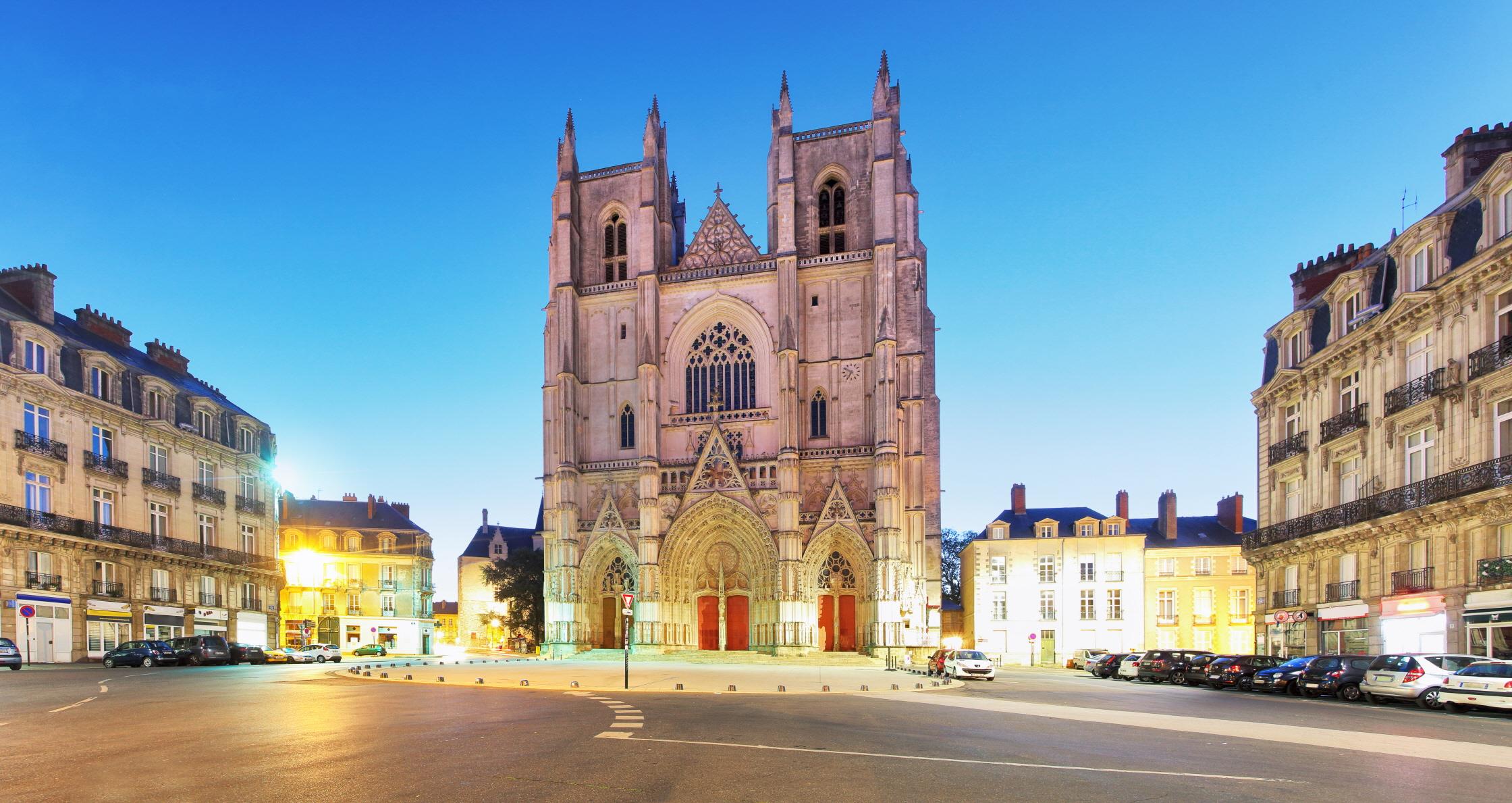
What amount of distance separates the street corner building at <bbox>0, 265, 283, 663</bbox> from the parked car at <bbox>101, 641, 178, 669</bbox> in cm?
253

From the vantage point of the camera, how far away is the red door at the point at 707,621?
48.2 m

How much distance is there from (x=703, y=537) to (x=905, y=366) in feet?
37.1

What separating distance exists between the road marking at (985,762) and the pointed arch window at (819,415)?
113 feet

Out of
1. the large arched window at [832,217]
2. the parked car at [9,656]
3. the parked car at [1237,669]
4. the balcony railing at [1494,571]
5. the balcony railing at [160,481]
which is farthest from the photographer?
the large arched window at [832,217]

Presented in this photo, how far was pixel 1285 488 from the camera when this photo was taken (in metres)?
35.1

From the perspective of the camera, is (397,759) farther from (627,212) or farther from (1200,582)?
(1200,582)

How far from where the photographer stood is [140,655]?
3244 cm

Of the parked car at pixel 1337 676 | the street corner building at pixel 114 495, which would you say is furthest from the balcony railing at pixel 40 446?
the parked car at pixel 1337 676

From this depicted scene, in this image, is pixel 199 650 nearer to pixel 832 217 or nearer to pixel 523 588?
pixel 523 588

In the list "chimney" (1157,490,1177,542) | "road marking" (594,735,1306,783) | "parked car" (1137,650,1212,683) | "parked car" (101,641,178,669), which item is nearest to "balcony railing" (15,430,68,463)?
"parked car" (101,641,178,669)

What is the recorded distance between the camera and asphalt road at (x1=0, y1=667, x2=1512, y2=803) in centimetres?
908

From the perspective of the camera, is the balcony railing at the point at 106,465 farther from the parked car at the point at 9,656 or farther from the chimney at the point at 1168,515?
the chimney at the point at 1168,515

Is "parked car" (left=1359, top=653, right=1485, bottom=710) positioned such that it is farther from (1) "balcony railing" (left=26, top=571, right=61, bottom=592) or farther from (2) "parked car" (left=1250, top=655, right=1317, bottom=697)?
(1) "balcony railing" (left=26, top=571, right=61, bottom=592)

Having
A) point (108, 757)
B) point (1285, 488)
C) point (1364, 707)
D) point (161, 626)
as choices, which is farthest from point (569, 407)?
point (108, 757)
